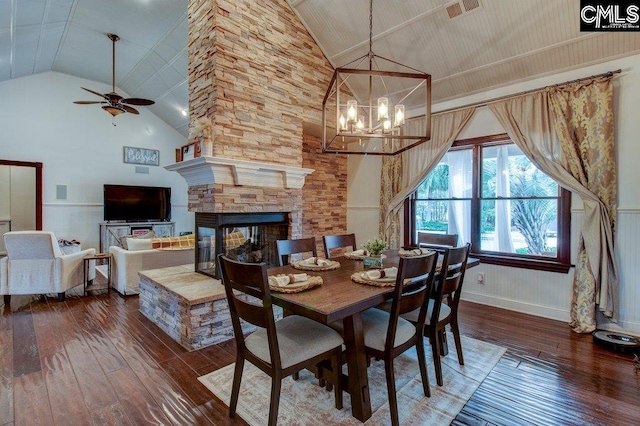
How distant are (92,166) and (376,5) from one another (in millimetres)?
7069

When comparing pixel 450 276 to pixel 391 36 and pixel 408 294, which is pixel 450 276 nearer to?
pixel 408 294

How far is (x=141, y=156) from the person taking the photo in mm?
7895

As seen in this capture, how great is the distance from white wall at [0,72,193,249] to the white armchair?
336 cm

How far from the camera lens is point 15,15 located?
4.00m

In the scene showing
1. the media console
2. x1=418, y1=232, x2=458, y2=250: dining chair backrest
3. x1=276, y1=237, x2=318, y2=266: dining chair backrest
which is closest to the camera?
x1=276, y1=237, x2=318, y2=266: dining chair backrest

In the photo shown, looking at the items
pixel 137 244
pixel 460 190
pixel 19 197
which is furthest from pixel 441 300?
pixel 19 197

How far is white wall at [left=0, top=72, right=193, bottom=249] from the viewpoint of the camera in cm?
629

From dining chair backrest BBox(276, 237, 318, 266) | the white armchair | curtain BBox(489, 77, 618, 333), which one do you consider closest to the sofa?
the white armchair

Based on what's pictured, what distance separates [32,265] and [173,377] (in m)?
3.10

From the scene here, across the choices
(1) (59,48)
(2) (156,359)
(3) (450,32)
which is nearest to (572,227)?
(3) (450,32)

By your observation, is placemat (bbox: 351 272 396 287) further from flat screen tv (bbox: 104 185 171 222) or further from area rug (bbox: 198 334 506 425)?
flat screen tv (bbox: 104 185 171 222)

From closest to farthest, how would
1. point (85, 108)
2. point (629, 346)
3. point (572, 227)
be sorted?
point (629, 346) → point (572, 227) → point (85, 108)

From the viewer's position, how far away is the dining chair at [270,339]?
1565 mm

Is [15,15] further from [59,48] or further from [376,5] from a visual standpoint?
[376,5]
